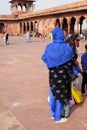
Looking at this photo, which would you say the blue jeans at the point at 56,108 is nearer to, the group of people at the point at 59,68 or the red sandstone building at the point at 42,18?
the group of people at the point at 59,68

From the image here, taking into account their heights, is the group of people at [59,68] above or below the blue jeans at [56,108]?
above

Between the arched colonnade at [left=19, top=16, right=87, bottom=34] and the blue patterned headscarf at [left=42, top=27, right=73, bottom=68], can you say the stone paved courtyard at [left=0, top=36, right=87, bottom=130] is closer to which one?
the blue patterned headscarf at [left=42, top=27, right=73, bottom=68]

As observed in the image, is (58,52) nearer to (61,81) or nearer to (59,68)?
(59,68)

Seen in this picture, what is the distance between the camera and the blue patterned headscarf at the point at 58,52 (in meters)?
3.64

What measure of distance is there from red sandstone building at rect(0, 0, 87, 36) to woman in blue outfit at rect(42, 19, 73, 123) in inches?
925

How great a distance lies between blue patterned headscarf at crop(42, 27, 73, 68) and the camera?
143 inches

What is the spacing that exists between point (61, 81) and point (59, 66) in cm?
22

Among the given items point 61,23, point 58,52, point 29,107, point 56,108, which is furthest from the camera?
point 61,23

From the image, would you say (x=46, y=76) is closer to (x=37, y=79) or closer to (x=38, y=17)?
(x=37, y=79)

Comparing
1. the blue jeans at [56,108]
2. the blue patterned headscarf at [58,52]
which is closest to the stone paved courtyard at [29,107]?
the blue jeans at [56,108]

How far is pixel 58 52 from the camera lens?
3.63 meters

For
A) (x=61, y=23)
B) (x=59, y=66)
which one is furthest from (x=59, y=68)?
(x=61, y=23)

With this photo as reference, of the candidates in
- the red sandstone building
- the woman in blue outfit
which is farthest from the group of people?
the red sandstone building

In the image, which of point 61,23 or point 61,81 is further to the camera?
point 61,23
